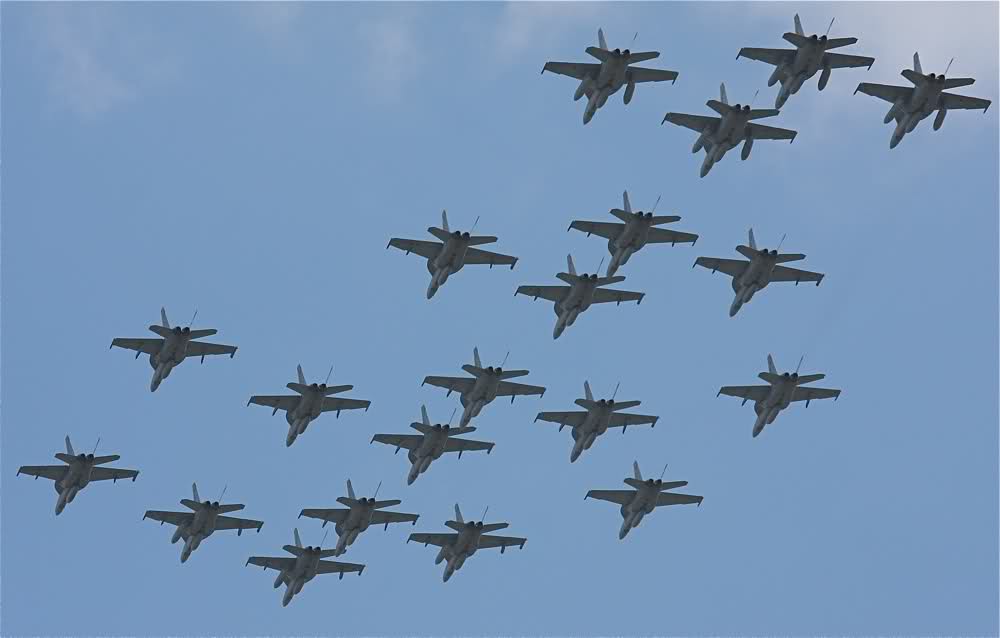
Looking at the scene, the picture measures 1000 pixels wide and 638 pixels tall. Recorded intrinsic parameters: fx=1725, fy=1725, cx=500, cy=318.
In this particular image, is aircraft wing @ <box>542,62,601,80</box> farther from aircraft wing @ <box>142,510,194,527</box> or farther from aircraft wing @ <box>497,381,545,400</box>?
aircraft wing @ <box>142,510,194,527</box>

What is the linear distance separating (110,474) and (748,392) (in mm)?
36897

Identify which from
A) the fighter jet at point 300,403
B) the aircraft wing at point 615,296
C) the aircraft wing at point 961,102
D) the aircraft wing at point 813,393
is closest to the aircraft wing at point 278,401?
the fighter jet at point 300,403

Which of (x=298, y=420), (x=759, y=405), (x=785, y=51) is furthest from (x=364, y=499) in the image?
(x=785, y=51)

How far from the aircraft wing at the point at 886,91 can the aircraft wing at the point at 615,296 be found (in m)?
17.0

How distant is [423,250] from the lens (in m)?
91.9

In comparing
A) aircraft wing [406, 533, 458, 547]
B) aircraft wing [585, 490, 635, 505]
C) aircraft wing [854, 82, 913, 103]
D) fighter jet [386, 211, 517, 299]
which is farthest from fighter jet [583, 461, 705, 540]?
aircraft wing [854, 82, 913, 103]

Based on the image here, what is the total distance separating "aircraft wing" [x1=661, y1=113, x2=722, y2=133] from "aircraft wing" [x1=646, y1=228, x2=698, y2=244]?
5893 millimetres

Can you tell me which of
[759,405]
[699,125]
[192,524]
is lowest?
[192,524]

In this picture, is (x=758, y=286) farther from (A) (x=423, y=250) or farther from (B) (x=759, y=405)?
(A) (x=423, y=250)

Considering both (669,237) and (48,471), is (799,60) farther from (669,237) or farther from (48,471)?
(48,471)

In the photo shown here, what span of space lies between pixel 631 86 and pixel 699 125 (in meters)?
4.59

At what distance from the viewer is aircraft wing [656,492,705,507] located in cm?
9906

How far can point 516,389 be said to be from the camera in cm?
9862

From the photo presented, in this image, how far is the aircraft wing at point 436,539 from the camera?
10056 centimetres
